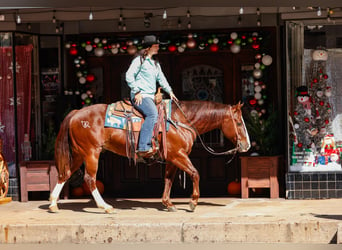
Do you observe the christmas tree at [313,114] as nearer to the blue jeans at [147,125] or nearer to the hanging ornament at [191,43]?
the hanging ornament at [191,43]

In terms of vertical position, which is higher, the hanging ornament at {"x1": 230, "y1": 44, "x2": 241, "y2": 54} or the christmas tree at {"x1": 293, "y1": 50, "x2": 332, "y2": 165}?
the hanging ornament at {"x1": 230, "y1": 44, "x2": 241, "y2": 54}

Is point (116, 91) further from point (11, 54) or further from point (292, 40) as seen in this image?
point (292, 40)

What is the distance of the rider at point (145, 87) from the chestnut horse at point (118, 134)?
35 cm

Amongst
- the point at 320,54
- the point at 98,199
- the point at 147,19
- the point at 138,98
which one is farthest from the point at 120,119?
the point at 320,54

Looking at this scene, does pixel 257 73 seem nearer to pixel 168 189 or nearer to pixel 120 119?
pixel 168 189

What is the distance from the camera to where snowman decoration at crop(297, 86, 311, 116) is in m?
13.3

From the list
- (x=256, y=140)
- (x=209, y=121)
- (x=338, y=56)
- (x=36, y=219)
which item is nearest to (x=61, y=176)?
(x=36, y=219)

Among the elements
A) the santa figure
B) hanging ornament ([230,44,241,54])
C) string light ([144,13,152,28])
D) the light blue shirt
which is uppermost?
string light ([144,13,152,28])

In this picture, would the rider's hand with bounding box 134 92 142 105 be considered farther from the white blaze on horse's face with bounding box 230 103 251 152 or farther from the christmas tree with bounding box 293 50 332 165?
the christmas tree with bounding box 293 50 332 165

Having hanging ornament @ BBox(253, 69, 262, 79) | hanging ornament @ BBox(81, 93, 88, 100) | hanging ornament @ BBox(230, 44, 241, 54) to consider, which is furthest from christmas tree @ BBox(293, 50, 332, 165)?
hanging ornament @ BBox(81, 93, 88, 100)

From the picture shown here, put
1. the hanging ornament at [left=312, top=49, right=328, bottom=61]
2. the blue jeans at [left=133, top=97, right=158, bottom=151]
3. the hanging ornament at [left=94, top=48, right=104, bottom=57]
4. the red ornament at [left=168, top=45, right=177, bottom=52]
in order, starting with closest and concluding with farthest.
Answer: the blue jeans at [left=133, top=97, right=158, bottom=151], the hanging ornament at [left=312, top=49, right=328, bottom=61], the red ornament at [left=168, top=45, right=177, bottom=52], the hanging ornament at [left=94, top=48, right=104, bottom=57]

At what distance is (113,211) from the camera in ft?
39.8

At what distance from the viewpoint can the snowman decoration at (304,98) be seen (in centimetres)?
1334

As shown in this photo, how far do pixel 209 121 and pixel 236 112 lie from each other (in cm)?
45
